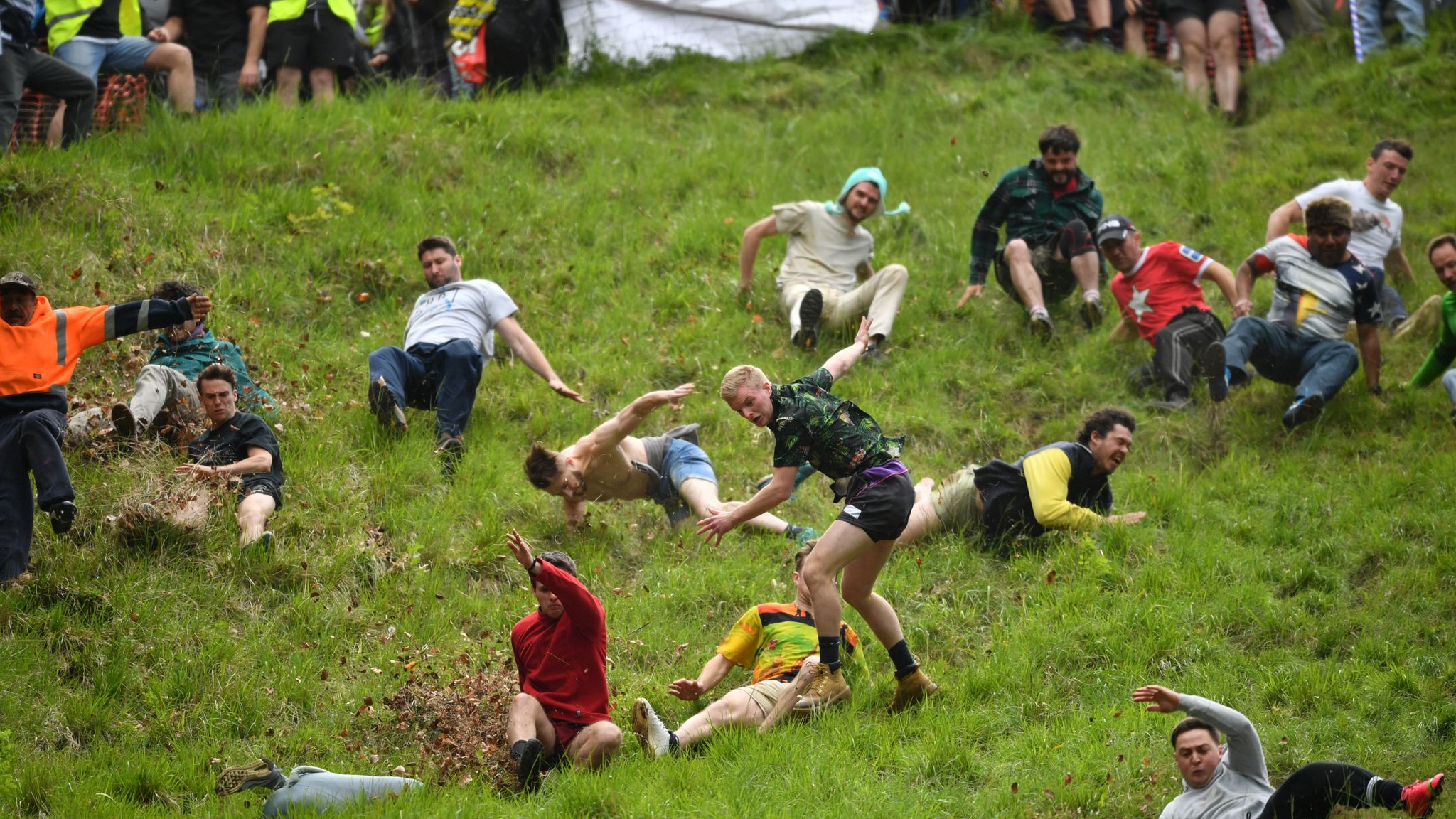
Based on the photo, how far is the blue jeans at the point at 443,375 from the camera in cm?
908

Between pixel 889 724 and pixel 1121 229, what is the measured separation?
485cm

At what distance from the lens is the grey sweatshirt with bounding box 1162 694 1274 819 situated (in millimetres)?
5609

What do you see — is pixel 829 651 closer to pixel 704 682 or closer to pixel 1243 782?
pixel 704 682

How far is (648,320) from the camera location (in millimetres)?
10898

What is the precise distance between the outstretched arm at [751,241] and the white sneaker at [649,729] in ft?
16.5

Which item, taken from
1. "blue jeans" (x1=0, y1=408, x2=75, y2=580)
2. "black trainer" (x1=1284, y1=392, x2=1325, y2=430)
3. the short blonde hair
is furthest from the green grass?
the short blonde hair

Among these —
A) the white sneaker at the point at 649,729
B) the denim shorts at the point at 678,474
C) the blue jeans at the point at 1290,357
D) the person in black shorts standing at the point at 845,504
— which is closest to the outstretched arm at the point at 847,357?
the person in black shorts standing at the point at 845,504

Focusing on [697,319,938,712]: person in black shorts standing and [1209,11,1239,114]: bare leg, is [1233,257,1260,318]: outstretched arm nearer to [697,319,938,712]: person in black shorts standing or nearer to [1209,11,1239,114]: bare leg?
[697,319,938,712]: person in black shorts standing

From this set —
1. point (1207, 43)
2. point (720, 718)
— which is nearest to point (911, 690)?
point (720, 718)

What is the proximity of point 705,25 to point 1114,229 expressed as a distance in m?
6.54

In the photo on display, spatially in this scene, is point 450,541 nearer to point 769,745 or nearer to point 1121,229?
point 769,745

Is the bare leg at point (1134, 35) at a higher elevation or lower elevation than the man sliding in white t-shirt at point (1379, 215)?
higher

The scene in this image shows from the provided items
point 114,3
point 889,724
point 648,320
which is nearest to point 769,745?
point 889,724

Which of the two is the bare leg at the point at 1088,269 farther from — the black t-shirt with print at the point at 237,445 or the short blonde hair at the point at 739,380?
the black t-shirt with print at the point at 237,445
